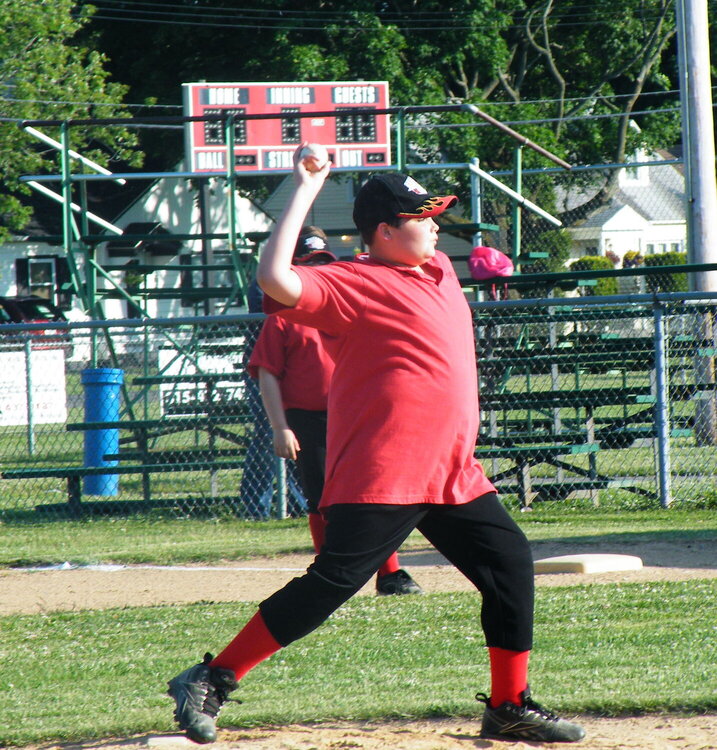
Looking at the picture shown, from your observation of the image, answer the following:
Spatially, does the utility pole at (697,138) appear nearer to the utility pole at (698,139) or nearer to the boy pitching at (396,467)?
the utility pole at (698,139)

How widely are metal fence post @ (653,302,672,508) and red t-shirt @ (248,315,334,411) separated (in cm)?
409

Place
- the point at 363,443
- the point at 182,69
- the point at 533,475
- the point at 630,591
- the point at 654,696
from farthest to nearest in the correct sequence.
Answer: the point at 182,69
the point at 533,475
the point at 630,591
the point at 654,696
the point at 363,443

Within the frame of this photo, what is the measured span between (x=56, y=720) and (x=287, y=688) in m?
0.94

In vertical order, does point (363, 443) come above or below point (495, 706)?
above

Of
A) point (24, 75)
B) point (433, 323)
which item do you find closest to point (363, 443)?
point (433, 323)

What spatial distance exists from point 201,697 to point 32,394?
8657mm

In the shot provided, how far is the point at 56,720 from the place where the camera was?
4.39m

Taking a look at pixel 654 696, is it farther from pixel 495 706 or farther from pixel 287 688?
pixel 287 688

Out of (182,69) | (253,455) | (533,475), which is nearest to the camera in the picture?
(253,455)

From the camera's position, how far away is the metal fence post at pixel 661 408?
373 inches

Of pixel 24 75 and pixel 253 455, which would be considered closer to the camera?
pixel 253 455

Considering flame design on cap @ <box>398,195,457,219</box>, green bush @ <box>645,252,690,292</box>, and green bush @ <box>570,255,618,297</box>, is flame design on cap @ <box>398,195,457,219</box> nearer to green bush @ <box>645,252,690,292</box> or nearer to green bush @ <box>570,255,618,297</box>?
green bush @ <box>645,252,690,292</box>

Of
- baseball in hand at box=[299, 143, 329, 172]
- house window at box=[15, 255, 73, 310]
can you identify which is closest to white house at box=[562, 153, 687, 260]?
house window at box=[15, 255, 73, 310]

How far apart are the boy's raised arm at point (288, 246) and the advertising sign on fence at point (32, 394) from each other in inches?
332
